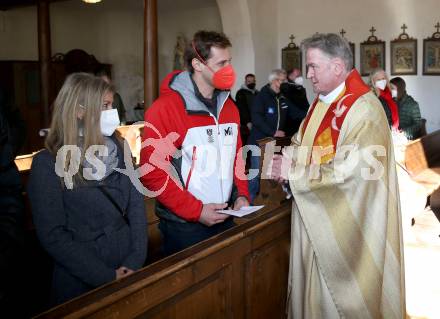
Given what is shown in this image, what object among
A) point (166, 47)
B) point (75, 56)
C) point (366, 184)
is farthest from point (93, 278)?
point (166, 47)

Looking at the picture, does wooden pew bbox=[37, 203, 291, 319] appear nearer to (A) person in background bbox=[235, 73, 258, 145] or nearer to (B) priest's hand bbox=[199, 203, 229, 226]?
(B) priest's hand bbox=[199, 203, 229, 226]

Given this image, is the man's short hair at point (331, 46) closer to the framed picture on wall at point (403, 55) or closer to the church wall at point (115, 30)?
the framed picture on wall at point (403, 55)

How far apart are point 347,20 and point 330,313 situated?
28.6ft

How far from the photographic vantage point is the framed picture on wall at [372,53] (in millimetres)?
9719

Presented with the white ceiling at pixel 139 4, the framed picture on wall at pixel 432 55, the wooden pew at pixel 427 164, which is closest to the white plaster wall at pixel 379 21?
the framed picture on wall at pixel 432 55

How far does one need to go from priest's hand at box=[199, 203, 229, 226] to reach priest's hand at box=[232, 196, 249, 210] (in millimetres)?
200

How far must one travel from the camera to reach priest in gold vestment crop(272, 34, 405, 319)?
2.21 metres

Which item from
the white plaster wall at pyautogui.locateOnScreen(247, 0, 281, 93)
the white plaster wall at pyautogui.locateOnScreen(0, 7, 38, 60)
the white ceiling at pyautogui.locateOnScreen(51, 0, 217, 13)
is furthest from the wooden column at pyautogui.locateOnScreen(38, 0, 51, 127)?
the white plaster wall at pyautogui.locateOnScreen(247, 0, 281, 93)

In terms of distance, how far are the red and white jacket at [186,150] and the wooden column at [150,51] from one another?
3.58 metres

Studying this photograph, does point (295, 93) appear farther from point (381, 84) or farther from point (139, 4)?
point (139, 4)

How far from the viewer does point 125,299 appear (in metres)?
1.54

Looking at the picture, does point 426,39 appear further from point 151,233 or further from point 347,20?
point 151,233

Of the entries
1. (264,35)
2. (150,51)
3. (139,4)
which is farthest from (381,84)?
(139,4)

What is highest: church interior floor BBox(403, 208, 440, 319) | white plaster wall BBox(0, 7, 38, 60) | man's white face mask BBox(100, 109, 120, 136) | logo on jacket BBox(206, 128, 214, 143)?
white plaster wall BBox(0, 7, 38, 60)
